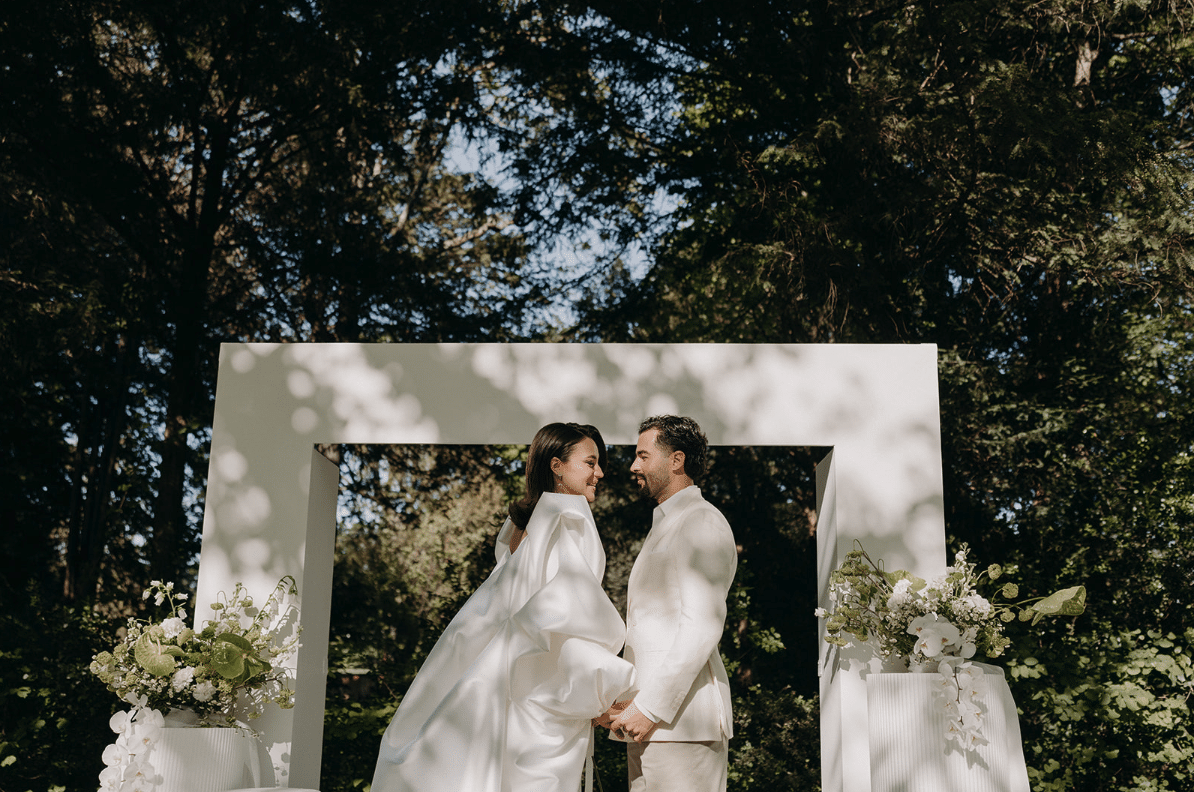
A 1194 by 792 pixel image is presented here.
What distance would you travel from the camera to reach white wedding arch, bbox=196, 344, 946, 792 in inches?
183

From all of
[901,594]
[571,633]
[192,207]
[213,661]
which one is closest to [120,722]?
[213,661]

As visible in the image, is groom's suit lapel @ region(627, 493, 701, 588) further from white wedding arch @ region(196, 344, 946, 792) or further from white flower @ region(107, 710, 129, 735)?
white flower @ region(107, 710, 129, 735)

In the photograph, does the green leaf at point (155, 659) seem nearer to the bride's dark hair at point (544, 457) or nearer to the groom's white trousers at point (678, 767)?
the bride's dark hair at point (544, 457)

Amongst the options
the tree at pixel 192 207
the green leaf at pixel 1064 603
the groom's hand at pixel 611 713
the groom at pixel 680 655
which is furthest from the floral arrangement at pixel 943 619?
the tree at pixel 192 207

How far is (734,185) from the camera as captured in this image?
11227 millimetres

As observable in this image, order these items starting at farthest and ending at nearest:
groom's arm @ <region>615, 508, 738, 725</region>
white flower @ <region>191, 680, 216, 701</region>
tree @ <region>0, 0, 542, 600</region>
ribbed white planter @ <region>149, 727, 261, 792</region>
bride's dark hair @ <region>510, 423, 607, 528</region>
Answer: tree @ <region>0, 0, 542, 600</region>, white flower @ <region>191, 680, 216, 701</region>, ribbed white planter @ <region>149, 727, 261, 792</region>, bride's dark hair @ <region>510, 423, 607, 528</region>, groom's arm @ <region>615, 508, 738, 725</region>

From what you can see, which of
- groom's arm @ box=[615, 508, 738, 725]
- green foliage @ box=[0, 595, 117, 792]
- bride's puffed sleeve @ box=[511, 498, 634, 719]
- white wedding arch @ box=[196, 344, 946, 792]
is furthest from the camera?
green foliage @ box=[0, 595, 117, 792]

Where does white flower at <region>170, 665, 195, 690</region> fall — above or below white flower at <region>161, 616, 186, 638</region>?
below

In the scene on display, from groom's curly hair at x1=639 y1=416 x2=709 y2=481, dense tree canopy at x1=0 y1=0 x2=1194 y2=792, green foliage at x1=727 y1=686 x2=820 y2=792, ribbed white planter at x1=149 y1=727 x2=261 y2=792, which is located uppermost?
dense tree canopy at x1=0 y1=0 x2=1194 y2=792

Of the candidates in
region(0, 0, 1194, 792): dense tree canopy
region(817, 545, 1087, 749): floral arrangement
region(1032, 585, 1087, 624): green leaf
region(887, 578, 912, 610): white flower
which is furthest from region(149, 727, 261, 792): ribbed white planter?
region(0, 0, 1194, 792): dense tree canopy

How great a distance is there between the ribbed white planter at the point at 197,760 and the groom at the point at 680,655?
178cm

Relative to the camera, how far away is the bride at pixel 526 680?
344 centimetres

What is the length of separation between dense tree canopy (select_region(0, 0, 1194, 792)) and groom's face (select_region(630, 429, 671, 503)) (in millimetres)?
4686

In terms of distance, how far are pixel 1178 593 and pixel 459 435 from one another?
7.39 metres
